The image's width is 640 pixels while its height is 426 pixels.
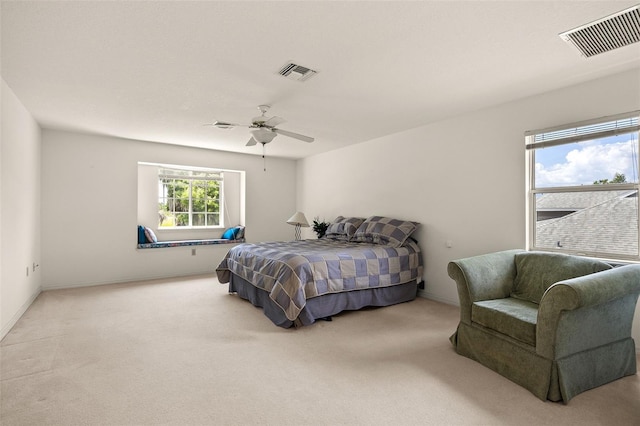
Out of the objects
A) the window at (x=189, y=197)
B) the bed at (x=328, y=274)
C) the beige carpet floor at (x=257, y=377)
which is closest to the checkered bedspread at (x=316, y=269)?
the bed at (x=328, y=274)

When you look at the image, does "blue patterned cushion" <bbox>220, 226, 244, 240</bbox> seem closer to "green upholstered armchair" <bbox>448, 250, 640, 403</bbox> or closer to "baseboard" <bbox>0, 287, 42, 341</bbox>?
"baseboard" <bbox>0, 287, 42, 341</bbox>

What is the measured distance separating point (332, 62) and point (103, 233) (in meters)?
4.57

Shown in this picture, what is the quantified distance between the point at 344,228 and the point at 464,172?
1.99m

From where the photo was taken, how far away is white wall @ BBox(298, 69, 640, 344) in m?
3.01

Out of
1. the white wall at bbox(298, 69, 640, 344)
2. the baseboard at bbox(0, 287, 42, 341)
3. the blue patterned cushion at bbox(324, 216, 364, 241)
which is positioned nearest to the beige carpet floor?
the baseboard at bbox(0, 287, 42, 341)

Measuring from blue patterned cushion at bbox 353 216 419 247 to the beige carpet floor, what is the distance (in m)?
1.10

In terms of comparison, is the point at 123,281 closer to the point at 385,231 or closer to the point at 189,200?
the point at 189,200

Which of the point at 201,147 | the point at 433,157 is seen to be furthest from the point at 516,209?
the point at 201,147

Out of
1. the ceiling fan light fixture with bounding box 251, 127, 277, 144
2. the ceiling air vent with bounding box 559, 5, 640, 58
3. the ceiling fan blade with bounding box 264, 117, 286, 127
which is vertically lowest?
the ceiling fan light fixture with bounding box 251, 127, 277, 144

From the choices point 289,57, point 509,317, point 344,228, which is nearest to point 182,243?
point 344,228

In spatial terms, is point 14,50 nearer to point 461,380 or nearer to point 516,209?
point 461,380

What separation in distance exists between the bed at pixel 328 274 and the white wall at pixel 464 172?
12.5 inches

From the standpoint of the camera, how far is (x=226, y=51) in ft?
7.65

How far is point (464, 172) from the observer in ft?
12.9
